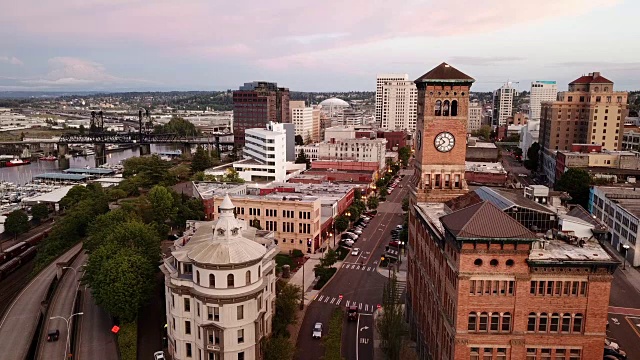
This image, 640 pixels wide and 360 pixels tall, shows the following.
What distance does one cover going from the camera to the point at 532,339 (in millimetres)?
40312

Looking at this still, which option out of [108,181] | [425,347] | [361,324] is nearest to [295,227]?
[361,324]

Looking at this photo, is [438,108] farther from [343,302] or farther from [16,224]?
[16,224]

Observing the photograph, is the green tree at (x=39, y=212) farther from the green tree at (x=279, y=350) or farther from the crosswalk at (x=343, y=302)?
the green tree at (x=279, y=350)

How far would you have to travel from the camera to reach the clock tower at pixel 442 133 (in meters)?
59.3

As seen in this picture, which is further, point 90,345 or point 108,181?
point 108,181

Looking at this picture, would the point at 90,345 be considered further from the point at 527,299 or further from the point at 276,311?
the point at 527,299

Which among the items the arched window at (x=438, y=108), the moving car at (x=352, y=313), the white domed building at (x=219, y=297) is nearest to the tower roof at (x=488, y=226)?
the white domed building at (x=219, y=297)

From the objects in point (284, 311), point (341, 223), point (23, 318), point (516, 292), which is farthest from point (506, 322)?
point (341, 223)

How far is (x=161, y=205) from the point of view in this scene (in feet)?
331

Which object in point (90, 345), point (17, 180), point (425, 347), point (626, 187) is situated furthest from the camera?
point (17, 180)

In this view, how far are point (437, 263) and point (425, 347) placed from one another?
10334mm

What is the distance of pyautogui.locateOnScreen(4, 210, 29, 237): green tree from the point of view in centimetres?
11002

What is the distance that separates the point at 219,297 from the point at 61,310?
1228 inches

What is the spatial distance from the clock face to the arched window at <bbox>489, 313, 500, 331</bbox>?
25049 millimetres
